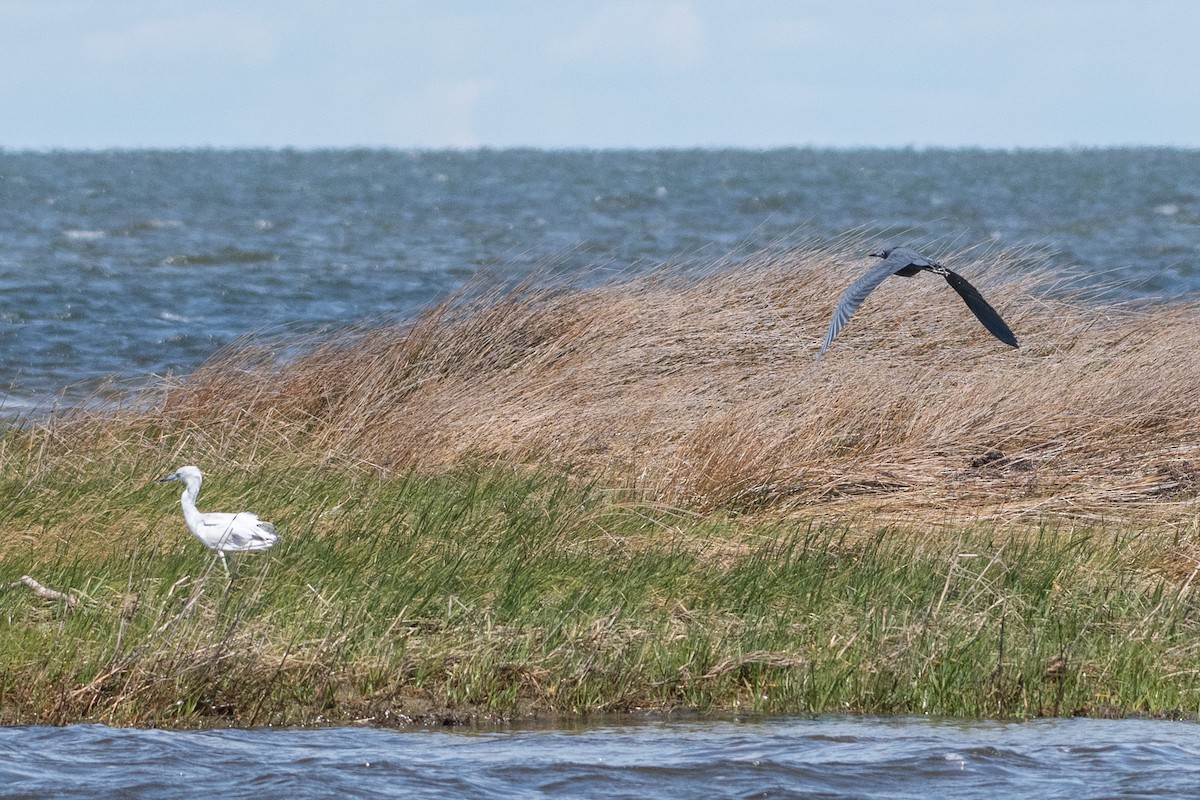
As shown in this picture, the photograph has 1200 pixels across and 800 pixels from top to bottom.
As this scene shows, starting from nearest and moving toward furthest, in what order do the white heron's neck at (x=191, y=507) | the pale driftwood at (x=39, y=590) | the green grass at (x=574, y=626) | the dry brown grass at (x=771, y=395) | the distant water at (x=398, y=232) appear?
the green grass at (x=574, y=626), the pale driftwood at (x=39, y=590), the white heron's neck at (x=191, y=507), the dry brown grass at (x=771, y=395), the distant water at (x=398, y=232)

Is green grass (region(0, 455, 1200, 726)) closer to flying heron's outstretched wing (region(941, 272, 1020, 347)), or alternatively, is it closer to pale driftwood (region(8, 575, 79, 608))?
pale driftwood (region(8, 575, 79, 608))

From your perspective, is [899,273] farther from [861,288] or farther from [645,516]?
[645,516]

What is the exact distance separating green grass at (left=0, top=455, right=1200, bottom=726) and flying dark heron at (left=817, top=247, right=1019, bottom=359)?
89 centimetres

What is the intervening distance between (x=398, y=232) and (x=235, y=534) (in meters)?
28.3

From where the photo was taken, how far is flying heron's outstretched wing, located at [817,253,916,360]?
5.90 m

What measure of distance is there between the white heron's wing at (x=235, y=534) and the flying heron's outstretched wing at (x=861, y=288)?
83.2 inches

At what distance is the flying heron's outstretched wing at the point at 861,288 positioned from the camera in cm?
590

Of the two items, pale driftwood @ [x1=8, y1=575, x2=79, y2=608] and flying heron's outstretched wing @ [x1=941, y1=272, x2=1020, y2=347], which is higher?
flying heron's outstretched wing @ [x1=941, y1=272, x2=1020, y2=347]

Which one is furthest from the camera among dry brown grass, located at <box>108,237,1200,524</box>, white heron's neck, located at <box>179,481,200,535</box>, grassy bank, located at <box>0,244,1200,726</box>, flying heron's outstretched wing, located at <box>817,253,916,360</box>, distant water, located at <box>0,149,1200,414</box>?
distant water, located at <box>0,149,1200,414</box>

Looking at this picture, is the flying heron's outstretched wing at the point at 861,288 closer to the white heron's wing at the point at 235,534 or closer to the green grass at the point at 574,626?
the green grass at the point at 574,626

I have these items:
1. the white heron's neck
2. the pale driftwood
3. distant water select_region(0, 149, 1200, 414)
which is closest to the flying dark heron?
the white heron's neck

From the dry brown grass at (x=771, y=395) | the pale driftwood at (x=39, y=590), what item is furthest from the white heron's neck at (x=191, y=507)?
the dry brown grass at (x=771, y=395)

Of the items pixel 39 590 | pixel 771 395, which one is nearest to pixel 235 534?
pixel 39 590

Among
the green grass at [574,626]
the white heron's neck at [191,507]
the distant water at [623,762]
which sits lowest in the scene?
the distant water at [623,762]
